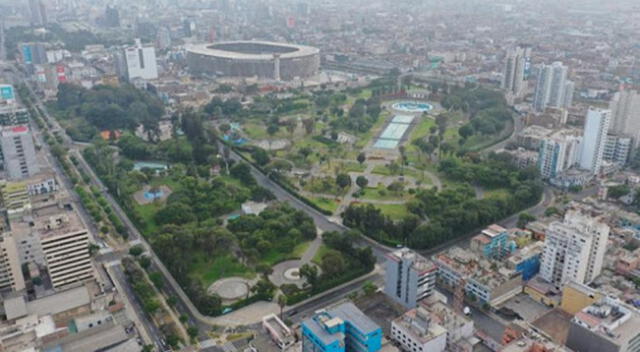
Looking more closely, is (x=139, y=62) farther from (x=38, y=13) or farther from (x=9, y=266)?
(x=38, y=13)

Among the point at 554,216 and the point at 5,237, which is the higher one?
the point at 5,237

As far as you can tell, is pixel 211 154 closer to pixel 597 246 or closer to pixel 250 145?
pixel 250 145

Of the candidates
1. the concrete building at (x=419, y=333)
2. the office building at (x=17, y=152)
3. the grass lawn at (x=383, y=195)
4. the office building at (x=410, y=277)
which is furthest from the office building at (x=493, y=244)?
the office building at (x=17, y=152)

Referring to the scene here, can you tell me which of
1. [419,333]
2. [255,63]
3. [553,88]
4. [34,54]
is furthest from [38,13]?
[419,333]

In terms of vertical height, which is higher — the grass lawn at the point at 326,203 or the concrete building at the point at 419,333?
the concrete building at the point at 419,333

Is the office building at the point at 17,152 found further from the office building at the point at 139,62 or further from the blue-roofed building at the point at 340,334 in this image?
the office building at the point at 139,62

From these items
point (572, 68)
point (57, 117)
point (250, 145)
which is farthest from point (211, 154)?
point (572, 68)

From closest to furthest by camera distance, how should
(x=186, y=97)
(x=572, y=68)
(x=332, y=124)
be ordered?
(x=332, y=124) < (x=186, y=97) < (x=572, y=68)
